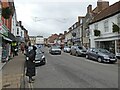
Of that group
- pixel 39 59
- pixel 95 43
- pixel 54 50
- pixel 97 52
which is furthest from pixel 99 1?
pixel 39 59

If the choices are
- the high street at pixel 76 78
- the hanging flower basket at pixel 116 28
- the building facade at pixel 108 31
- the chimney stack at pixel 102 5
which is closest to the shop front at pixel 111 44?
the building facade at pixel 108 31

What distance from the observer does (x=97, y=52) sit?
21.1 meters

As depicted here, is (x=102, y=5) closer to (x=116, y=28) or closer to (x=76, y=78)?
(x=116, y=28)

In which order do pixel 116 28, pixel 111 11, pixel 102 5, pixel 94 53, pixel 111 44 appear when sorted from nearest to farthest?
pixel 94 53
pixel 116 28
pixel 111 44
pixel 111 11
pixel 102 5

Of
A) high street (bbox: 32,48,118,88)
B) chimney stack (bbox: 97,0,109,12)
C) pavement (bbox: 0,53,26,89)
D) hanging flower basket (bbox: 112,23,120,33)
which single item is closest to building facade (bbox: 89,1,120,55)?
hanging flower basket (bbox: 112,23,120,33)

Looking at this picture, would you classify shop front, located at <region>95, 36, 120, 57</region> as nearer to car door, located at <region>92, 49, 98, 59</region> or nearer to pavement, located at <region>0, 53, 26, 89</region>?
car door, located at <region>92, 49, 98, 59</region>

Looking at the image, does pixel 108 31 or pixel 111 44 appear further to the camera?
pixel 108 31

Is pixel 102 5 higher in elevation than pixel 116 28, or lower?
higher

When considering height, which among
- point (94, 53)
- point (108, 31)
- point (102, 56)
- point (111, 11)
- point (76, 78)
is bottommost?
point (76, 78)

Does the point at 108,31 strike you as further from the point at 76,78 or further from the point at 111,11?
the point at 76,78

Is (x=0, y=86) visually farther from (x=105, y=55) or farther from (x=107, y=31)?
(x=107, y=31)

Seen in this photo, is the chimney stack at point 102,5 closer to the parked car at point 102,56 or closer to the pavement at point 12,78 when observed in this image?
the parked car at point 102,56

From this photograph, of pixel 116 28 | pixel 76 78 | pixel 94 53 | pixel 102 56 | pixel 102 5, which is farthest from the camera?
pixel 102 5

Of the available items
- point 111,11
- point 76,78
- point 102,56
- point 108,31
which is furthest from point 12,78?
point 111,11
